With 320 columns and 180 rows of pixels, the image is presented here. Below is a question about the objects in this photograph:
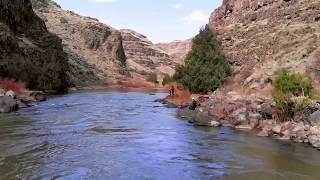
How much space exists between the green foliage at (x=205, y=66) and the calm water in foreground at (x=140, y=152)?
49.3ft

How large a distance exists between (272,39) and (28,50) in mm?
35000

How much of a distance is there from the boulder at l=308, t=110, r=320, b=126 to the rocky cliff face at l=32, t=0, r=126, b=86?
243 ft

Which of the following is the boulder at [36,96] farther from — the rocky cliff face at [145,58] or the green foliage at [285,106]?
the rocky cliff face at [145,58]

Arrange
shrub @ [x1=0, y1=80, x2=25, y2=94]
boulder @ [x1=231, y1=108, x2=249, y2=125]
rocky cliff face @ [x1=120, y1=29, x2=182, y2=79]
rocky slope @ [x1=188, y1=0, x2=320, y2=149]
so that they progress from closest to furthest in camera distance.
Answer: rocky slope @ [x1=188, y1=0, x2=320, y2=149] < boulder @ [x1=231, y1=108, x2=249, y2=125] < shrub @ [x1=0, y1=80, x2=25, y2=94] < rocky cliff face @ [x1=120, y1=29, x2=182, y2=79]

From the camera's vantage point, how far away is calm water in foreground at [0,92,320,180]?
1602 centimetres

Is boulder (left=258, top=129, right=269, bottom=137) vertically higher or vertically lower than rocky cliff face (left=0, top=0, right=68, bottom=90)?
lower

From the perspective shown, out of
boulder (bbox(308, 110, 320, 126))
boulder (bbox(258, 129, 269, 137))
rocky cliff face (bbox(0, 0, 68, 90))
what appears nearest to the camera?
boulder (bbox(308, 110, 320, 126))

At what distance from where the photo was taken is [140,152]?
19641 millimetres

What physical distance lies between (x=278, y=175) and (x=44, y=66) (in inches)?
2081

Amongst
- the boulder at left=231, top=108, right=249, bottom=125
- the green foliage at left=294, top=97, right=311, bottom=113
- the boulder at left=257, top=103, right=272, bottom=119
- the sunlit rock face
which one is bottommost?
the boulder at left=231, top=108, right=249, bottom=125

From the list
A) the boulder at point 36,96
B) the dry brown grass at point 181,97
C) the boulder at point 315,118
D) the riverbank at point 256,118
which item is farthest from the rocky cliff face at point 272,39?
the boulder at point 36,96

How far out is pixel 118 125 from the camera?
2841 centimetres

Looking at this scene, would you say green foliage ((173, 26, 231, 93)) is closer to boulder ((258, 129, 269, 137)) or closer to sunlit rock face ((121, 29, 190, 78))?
boulder ((258, 129, 269, 137))

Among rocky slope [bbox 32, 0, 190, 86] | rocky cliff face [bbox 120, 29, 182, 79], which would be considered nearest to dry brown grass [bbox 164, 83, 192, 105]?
rocky slope [bbox 32, 0, 190, 86]
